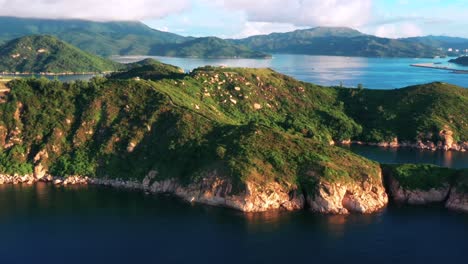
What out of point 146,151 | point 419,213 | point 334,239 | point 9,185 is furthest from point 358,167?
point 9,185

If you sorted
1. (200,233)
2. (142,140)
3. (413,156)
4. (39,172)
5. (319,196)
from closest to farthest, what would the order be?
(200,233) → (319,196) → (39,172) → (142,140) → (413,156)

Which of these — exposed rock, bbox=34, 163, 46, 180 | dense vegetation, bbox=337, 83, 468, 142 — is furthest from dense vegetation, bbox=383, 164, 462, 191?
exposed rock, bbox=34, 163, 46, 180

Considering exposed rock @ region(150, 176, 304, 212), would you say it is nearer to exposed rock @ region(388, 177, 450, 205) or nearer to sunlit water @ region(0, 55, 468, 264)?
sunlit water @ region(0, 55, 468, 264)

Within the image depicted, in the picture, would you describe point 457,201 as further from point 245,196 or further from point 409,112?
point 409,112

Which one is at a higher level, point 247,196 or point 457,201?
point 247,196

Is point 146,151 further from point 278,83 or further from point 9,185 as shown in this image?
point 278,83

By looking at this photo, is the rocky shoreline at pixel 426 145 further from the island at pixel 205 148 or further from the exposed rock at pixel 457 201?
the exposed rock at pixel 457 201

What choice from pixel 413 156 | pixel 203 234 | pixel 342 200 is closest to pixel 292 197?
pixel 342 200
